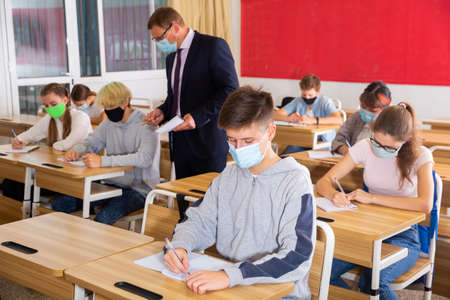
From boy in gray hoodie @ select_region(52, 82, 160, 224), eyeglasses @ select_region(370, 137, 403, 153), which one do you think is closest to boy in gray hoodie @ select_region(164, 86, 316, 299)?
eyeglasses @ select_region(370, 137, 403, 153)

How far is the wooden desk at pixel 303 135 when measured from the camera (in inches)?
184

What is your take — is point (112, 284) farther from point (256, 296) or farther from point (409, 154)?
point (409, 154)

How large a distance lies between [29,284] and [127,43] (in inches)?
223

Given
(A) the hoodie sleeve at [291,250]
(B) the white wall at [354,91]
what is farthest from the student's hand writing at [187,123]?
(B) the white wall at [354,91]

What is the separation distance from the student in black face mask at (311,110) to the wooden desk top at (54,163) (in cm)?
221

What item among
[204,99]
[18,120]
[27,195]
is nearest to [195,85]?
[204,99]

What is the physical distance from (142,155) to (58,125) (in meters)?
1.14

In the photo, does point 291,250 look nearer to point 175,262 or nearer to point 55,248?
point 175,262

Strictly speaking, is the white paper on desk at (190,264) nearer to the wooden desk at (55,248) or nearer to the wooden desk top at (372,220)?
the wooden desk at (55,248)

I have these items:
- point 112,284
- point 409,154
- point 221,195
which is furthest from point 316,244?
point 409,154

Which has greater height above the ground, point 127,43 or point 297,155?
point 127,43

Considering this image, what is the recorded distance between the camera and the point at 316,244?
5.63 feet

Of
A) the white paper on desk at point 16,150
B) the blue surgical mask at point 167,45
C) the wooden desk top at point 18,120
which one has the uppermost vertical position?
the blue surgical mask at point 167,45

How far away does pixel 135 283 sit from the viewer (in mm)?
1506
